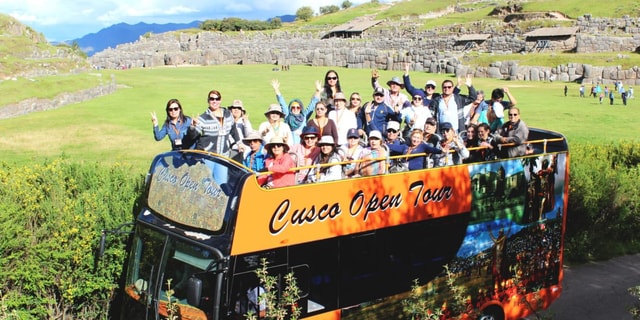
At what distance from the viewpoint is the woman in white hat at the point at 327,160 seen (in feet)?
26.7

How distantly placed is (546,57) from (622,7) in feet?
114

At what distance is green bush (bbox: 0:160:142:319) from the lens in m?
8.41

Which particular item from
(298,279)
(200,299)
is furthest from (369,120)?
(200,299)

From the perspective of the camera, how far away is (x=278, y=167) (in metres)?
7.40

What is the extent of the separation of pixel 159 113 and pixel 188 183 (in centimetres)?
2109

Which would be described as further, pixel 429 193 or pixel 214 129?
pixel 214 129

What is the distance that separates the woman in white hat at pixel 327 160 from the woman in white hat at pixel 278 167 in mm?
454

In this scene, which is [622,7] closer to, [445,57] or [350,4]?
[445,57]

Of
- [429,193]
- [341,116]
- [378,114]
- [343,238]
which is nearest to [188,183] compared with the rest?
[343,238]

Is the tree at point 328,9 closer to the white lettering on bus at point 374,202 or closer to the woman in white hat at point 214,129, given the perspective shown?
the woman in white hat at point 214,129

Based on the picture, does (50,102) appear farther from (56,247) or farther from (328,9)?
(328,9)

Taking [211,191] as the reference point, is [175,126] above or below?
above

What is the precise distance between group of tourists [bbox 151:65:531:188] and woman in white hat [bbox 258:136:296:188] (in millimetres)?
13

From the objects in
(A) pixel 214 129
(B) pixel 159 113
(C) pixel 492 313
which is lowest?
(C) pixel 492 313
